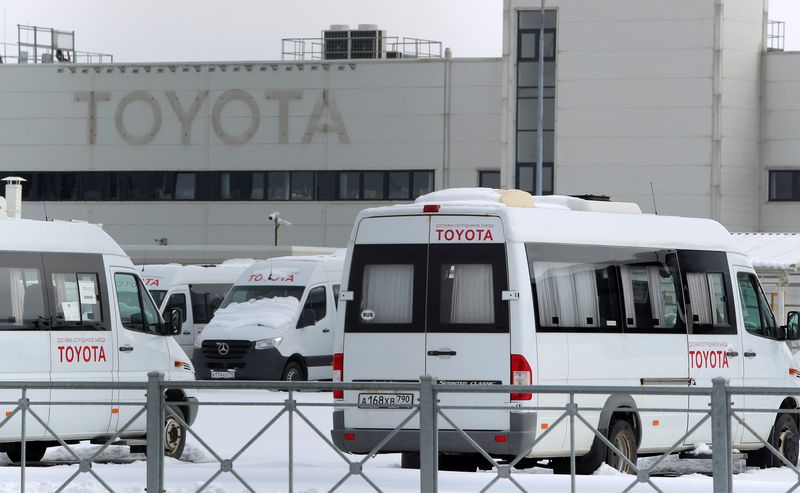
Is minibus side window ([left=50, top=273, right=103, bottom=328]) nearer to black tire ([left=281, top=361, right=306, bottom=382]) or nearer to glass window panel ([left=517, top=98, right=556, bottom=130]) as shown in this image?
black tire ([left=281, top=361, right=306, bottom=382])

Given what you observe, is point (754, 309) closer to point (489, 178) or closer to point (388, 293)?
point (388, 293)

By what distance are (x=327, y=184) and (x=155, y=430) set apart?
172ft

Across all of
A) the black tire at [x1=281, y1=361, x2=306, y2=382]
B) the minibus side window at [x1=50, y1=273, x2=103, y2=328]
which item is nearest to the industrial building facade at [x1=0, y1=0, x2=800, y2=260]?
the black tire at [x1=281, y1=361, x2=306, y2=382]

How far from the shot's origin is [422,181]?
6309cm

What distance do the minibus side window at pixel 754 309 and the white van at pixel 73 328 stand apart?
6230 millimetres

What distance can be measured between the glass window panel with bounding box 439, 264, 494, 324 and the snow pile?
562 inches

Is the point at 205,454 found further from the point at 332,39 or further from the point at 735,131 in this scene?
the point at 332,39

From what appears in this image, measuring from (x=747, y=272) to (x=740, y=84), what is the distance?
4046cm

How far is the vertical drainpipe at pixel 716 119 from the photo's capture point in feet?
184

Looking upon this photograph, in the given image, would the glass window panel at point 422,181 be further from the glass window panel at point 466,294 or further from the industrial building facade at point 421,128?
the glass window panel at point 466,294

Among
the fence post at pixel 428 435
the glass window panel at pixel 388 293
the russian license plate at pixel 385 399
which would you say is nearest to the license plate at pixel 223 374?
the glass window panel at pixel 388 293

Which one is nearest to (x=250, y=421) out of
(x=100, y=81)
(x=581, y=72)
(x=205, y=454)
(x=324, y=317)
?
(x=205, y=454)

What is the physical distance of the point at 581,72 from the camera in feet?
187

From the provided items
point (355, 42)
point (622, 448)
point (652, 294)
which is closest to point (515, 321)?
point (622, 448)
